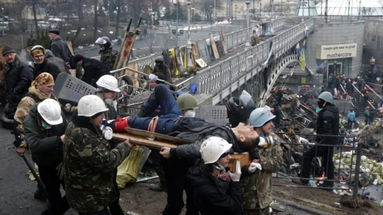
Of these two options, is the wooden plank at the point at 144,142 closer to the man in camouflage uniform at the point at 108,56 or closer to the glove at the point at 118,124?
the glove at the point at 118,124

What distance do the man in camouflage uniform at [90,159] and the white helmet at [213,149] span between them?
820mm

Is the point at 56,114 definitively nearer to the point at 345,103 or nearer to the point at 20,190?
the point at 20,190

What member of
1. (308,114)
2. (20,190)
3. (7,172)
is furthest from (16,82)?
(308,114)

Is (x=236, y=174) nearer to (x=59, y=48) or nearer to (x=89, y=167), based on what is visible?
(x=89, y=167)

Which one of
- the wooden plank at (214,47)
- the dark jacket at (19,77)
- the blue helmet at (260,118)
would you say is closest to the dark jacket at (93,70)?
the dark jacket at (19,77)

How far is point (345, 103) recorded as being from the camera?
30328mm

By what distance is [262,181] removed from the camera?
4262mm

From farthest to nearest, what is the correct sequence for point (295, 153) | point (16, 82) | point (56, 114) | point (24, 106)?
point (295, 153) < point (16, 82) < point (24, 106) < point (56, 114)

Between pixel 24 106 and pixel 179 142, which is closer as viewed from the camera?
pixel 179 142

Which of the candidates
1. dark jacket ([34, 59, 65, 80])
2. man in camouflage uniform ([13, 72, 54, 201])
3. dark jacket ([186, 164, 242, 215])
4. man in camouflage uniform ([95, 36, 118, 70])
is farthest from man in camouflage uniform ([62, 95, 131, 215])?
man in camouflage uniform ([95, 36, 118, 70])

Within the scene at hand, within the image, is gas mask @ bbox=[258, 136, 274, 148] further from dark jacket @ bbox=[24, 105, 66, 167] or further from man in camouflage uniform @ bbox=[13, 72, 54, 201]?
man in camouflage uniform @ bbox=[13, 72, 54, 201]

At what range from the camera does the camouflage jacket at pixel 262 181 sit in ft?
13.6

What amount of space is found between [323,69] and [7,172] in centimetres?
4408

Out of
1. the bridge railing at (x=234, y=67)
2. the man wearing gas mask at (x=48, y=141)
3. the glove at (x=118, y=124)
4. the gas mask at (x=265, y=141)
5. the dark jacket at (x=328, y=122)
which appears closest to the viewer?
the gas mask at (x=265, y=141)
